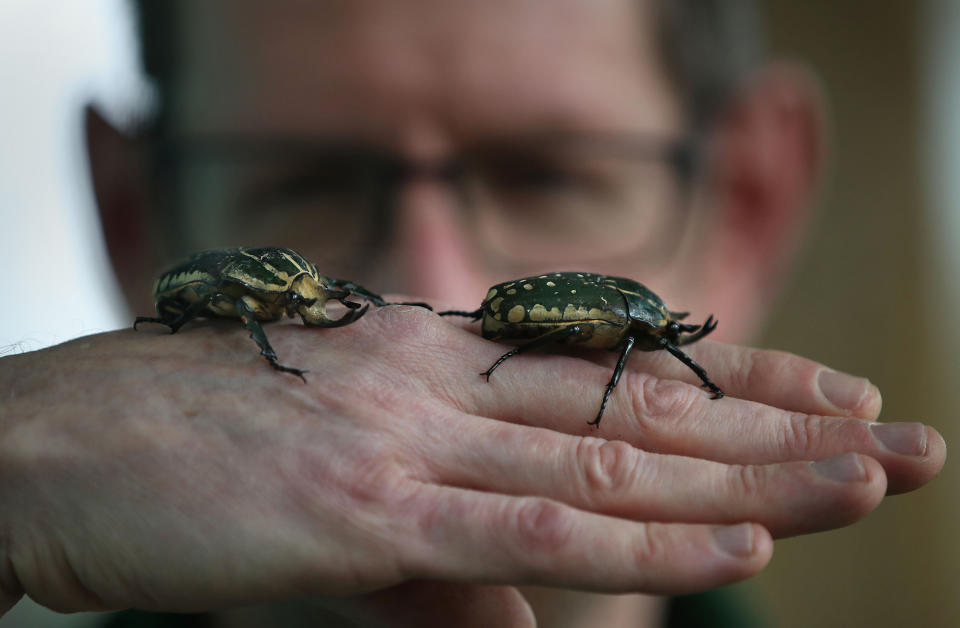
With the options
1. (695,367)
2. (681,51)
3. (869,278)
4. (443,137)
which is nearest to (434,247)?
(443,137)

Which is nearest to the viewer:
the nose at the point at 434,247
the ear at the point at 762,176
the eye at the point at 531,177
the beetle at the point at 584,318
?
the beetle at the point at 584,318

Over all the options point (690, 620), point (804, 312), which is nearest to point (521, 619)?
point (690, 620)

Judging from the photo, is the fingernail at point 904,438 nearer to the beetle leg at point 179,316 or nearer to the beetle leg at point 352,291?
the beetle leg at point 352,291

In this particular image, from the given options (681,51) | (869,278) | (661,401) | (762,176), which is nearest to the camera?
(661,401)

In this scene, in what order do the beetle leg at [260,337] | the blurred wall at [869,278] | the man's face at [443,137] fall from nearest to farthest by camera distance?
the beetle leg at [260,337] → the man's face at [443,137] → the blurred wall at [869,278]

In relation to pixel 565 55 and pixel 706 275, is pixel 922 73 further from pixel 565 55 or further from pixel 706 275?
pixel 565 55

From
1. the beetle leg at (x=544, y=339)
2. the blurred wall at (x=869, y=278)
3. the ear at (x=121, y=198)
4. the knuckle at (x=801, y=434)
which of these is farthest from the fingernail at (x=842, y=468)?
the blurred wall at (x=869, y=278)

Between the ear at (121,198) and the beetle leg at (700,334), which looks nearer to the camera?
the beetle leg at (700,334)

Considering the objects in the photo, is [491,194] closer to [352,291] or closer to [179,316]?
[352,291]

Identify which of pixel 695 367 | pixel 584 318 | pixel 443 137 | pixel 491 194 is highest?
pixel 443 137
